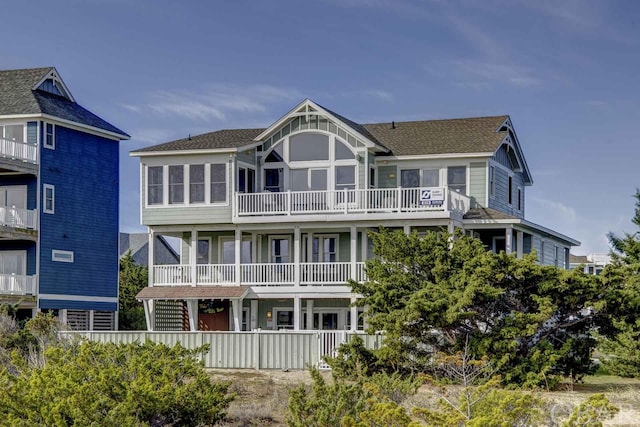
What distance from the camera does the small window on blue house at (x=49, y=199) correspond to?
147 feet

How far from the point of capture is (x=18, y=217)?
43.3 meters

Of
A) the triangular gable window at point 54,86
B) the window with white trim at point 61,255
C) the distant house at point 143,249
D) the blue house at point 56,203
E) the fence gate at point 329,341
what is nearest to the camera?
the fence gate at point 329,341

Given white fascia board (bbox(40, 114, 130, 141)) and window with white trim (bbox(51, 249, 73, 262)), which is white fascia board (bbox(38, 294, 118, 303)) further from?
white fascia board (bbox(40, 114, 130, 141))

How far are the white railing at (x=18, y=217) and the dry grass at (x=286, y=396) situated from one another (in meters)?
14.1

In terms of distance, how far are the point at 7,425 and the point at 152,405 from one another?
2.68 m

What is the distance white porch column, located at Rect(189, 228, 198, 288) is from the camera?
42.2 m

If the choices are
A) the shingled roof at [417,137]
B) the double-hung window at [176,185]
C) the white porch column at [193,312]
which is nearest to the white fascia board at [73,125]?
the shingled roof at [417,137]

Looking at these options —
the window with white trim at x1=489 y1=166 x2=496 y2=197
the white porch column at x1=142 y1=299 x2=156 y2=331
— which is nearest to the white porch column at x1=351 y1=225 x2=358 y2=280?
the window with white trim at x1=489 y1=166 x2=496 y2=197

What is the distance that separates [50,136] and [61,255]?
16.4ft

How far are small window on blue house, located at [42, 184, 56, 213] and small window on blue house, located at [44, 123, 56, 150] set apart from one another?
167 cm

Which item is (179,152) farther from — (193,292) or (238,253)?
(193,292)

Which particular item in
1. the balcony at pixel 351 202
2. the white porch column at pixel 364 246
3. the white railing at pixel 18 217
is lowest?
the white porch column at pixel 364 246

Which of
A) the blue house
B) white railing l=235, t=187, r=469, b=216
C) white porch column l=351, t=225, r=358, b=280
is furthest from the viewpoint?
the blue house

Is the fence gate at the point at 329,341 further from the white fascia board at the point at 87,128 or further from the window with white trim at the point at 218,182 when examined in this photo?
the white fascia board at the point at 87,128
